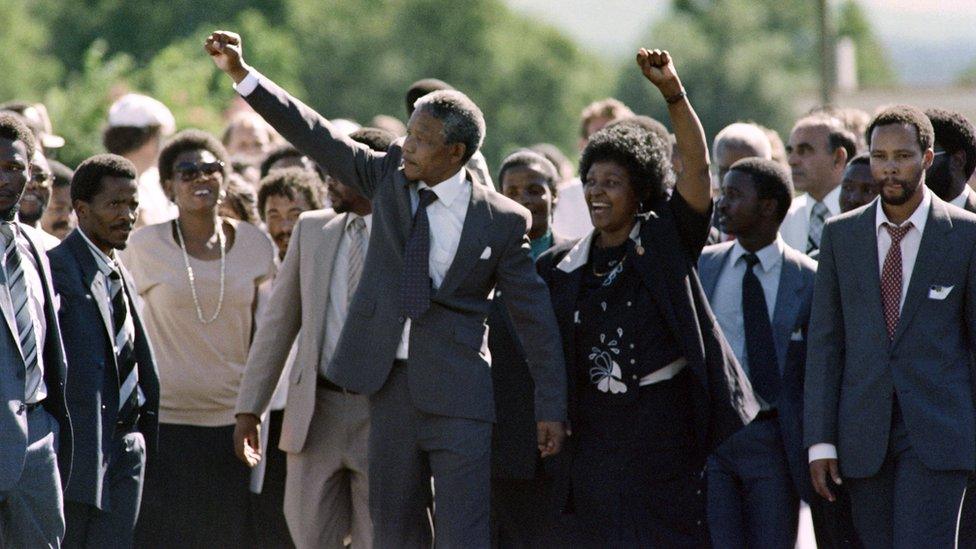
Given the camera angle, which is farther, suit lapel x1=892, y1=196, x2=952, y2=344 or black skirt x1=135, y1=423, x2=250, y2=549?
black skirt x1=135, y1=423, x2=250, y2=549

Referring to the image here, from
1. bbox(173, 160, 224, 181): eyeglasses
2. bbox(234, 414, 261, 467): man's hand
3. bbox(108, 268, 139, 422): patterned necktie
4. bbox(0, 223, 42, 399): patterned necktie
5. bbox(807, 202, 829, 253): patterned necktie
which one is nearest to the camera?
bbox(0, 223, 42, 399): patterned necktie

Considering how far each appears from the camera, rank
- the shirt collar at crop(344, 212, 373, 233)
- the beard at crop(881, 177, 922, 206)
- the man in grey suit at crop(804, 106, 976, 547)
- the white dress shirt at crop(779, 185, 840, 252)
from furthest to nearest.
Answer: the white dress shirt at crop(779, 185, 840, 252) → the shirt collar at crop(344, 212, 373, 233) → the beard at crop(881, 177, 922, 206) → the man in grey suit at crop(804, 106, 976, 547)

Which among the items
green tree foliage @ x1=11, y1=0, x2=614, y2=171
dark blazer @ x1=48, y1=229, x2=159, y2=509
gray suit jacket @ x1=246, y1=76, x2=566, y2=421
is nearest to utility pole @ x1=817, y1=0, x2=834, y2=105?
gray suit jacket @ x1=246, y1=76, x2=566, y2=421

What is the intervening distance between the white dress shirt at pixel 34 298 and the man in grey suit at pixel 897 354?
3163mm

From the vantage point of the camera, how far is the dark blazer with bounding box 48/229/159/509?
24.3 ft

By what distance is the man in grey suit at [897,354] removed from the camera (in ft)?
23.4

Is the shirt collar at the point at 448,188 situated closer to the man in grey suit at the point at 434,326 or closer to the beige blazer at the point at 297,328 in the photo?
the man in grey suit at the point at 434,326

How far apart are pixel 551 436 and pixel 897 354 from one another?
57.8 inches

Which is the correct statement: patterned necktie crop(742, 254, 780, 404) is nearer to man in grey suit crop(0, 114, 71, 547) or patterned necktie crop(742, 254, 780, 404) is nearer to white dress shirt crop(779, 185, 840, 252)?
white dress shirt crop(779, 185, 840, 252)

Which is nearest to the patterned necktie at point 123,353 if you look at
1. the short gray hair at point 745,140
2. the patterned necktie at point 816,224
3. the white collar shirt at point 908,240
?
the white collar shirt at point 908,240

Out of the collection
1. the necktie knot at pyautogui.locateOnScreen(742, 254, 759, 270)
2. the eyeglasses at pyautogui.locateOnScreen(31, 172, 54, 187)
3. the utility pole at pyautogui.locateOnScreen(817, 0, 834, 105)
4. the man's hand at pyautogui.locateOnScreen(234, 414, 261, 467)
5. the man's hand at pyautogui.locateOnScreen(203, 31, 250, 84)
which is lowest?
the man's hand at pyautogui.locateOnScreen(234, 414, 261, 467)

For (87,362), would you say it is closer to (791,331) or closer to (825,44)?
(791,331)

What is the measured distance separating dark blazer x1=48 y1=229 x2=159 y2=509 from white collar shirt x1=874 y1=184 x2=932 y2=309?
3301 millimetres

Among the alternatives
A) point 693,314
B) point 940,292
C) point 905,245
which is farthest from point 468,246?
point 940,292
